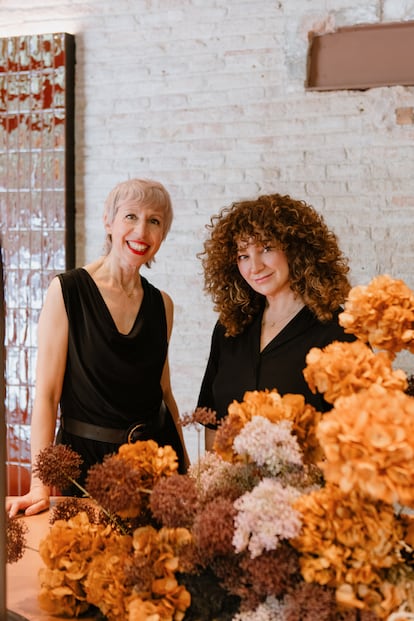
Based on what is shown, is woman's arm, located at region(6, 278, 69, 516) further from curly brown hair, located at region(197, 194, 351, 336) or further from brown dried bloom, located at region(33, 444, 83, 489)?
brown dried bloom, located at region(33, 444, 83, 489)

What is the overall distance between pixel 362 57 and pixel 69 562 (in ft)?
9.95

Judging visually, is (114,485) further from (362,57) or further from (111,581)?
(362,57)

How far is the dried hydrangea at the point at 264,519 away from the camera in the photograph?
3.09 feet

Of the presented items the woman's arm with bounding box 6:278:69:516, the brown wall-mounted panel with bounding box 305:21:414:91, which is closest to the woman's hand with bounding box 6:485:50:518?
the woman's arm with bounding box 6:278:69:516

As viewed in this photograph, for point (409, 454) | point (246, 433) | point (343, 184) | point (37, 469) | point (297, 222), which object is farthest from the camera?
point (343, 184)

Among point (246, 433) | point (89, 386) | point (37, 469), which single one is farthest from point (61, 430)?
point (246, 433)

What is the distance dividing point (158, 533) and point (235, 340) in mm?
1277

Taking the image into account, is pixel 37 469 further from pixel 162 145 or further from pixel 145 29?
pixel 145 29

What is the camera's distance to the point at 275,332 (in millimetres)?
2260

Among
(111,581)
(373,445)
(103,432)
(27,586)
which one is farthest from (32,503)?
(373,445)

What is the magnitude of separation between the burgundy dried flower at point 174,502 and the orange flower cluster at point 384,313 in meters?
0.35

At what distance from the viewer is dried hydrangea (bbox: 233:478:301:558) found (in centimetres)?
94

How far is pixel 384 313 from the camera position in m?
1.15

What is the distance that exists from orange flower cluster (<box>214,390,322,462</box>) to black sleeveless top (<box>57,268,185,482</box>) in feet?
4.31
